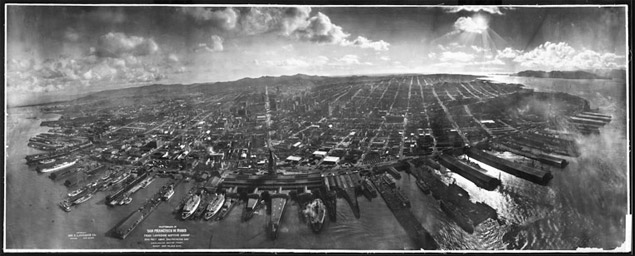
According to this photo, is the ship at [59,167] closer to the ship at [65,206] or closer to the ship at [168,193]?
the ship at [65,206]

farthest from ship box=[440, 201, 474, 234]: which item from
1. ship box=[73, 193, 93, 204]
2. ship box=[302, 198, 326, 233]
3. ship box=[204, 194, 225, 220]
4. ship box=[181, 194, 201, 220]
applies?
ship box=[73, 193, 93, 204]

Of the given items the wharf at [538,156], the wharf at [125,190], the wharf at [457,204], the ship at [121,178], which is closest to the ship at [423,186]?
the wharf at [457,204]

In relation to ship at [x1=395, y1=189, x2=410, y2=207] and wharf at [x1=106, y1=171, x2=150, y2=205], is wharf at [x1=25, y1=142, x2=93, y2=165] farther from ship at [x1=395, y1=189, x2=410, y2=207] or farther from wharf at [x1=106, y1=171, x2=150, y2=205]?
ship at [x1=395, y1=189, x2=410, y2=207]

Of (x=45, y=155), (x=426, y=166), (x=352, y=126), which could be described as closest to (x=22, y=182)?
(x=45, y=155)

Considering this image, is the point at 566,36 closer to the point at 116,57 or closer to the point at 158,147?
the point at 158,147

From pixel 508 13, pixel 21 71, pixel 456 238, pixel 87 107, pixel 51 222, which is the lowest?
pixel 456 238

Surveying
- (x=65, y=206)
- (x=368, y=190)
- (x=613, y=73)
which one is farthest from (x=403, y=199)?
(x=65, y=206)

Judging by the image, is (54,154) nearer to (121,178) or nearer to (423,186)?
(121,178)
